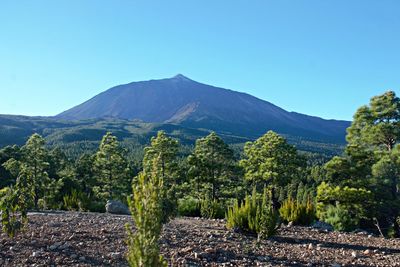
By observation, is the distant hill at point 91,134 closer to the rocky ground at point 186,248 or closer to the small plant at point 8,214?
the small plant at point 8,214

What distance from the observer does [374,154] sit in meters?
16.3

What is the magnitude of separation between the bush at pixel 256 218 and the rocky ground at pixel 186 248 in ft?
0.86

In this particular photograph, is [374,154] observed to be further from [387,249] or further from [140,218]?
[140,218]

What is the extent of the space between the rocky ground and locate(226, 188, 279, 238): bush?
0.26 meters

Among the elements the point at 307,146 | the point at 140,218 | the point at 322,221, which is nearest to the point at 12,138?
the point at 307,146

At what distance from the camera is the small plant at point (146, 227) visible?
11.4ft

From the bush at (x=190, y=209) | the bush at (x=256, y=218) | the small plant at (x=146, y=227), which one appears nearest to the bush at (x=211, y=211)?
the bush at (x=190, y=209)

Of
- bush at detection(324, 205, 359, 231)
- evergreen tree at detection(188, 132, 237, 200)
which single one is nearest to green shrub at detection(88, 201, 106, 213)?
evergreen tree at detection(188, 132, 237, 200)

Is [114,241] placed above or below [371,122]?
below

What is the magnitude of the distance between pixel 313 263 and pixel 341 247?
247 cm

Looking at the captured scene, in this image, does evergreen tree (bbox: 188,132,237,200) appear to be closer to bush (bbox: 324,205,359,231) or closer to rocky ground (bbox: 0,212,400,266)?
bush (bbox: 324,205,359,231)

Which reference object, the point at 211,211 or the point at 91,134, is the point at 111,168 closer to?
the point at 211,211

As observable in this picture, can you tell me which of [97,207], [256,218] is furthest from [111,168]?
[256,218]

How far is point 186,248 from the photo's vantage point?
7543mm
